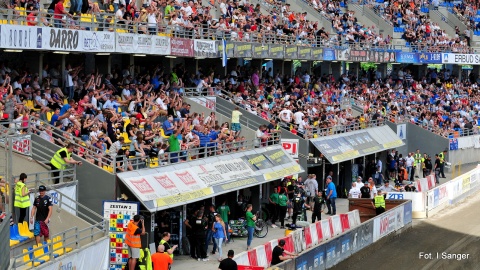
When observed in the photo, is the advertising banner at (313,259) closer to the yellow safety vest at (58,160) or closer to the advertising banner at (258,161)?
the yellow safety vest at (58,160)

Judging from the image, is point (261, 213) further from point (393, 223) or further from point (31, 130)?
point (31, 130)

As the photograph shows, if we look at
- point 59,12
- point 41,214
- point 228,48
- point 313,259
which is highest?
point 59,12

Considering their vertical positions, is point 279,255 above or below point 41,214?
below

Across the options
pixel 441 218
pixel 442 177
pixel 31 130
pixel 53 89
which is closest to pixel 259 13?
pixel 442 177

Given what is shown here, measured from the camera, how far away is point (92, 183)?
24.6m

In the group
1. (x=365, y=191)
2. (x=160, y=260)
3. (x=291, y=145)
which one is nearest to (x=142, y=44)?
(x=291, y=145)

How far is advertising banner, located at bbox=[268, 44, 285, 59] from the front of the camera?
4303cm

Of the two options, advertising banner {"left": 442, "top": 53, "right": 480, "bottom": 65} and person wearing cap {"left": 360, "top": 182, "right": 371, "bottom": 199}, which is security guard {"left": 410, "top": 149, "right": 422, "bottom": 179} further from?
advertising banner {"left": 442, "top": 53, "right": 480, "bottom": 65}

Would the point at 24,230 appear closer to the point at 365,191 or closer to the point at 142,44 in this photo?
the point at 142,44

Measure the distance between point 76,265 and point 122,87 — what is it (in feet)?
40.5

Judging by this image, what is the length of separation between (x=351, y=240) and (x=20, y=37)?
1076 centimetres

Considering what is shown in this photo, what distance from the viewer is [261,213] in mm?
32625

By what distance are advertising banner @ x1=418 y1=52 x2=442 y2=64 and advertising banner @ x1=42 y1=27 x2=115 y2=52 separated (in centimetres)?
3149

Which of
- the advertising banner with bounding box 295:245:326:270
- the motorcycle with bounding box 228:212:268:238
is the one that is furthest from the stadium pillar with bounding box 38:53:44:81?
the advertising banner with bounding box 295:245:326:270
